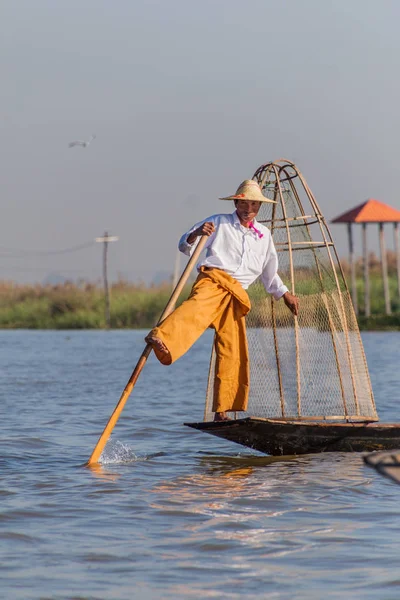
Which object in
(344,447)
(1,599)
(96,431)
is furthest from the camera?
(96,431)

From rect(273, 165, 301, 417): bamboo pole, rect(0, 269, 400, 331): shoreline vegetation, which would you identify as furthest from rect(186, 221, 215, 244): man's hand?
rect(0, 269, 400, 331): shoreline vegetation

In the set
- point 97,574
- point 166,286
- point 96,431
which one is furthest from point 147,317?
point 97,574

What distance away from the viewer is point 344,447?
6.98 meters

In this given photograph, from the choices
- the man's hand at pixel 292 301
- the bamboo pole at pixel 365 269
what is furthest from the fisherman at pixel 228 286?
the bamboo pole at pixel 365 269

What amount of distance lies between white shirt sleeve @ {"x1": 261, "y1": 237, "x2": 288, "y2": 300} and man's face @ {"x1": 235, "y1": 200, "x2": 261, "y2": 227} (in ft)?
0.93

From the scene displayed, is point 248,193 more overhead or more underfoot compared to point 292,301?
more overhead

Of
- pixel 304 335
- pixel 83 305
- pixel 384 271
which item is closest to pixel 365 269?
pixel 384 271

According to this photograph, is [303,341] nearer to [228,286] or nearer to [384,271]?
[228,286]

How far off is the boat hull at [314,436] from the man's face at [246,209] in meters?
1.30

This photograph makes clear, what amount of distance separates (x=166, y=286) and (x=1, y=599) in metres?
30.6

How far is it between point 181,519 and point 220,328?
184cm

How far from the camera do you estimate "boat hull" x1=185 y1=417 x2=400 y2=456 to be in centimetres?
669

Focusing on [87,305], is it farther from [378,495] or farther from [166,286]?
[378,495]

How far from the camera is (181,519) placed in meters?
5.27
